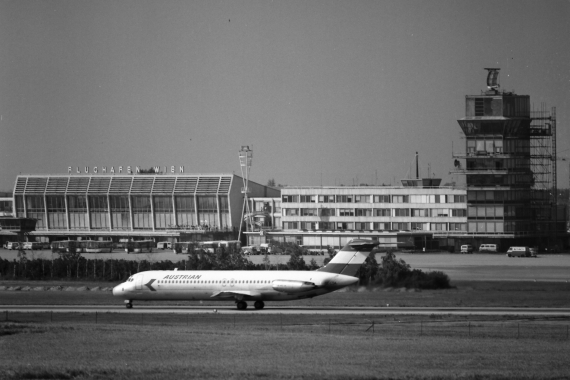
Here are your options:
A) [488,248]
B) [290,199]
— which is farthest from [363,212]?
[488,248]

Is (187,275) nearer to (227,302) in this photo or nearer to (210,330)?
(227,302)

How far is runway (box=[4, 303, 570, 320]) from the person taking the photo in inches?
2876

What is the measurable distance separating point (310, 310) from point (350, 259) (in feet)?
19.1

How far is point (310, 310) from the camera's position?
76.8 m

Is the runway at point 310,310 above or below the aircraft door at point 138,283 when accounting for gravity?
below

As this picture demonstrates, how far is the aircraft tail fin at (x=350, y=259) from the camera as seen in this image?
7850cm

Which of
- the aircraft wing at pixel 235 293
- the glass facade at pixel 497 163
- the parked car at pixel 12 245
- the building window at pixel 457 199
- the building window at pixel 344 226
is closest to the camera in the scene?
the aircraft wing at pixel 235 293

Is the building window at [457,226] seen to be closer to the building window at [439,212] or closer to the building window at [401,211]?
the building window at [439,212]

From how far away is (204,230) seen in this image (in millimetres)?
195625

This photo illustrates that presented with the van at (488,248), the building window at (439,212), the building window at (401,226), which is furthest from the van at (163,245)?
the van at (488,248)

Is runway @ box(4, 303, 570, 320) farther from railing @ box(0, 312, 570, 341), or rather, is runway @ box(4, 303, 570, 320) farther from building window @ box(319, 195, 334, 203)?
building window @ box(319, 195, 334, 203)

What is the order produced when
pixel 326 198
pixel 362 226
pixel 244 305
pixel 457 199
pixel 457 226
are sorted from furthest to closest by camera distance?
1. pixel 326 198
2. pixel 362 226
3. pixel 457 199
4. pixel 457 226
5. pixel 244 305

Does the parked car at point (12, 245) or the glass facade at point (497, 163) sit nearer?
the glass facade at point (497, 163)

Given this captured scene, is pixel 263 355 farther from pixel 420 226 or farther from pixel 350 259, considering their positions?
pixel 420 226
